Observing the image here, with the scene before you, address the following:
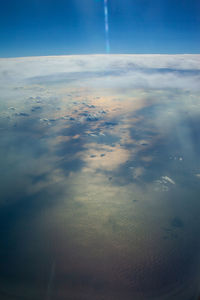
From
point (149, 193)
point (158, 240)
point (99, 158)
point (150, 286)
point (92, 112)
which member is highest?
point (92, 112)

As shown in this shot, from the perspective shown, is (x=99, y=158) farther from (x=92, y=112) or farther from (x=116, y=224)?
(x=92, y=112)

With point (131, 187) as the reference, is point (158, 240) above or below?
below

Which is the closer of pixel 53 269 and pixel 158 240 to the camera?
pixel 53 269

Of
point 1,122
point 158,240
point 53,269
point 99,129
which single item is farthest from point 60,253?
point 1,122

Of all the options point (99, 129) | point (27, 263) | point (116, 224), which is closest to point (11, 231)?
point (27, 263)

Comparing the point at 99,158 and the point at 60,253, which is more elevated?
the point at 99,158

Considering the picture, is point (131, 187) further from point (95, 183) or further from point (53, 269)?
point (53, 269)

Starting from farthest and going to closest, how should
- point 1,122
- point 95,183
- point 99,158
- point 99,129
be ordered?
point 1,122
point 99,129
point 99,158
point 95,183

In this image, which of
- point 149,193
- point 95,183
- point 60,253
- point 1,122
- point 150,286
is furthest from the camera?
point 1,122

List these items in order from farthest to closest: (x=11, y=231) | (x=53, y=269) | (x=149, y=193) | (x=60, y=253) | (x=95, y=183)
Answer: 1. (x=95, y=183)
2. (x=149, y=193)
3. (x=11, y=231)
4. (x=60, y=253)
5. (x=53, y=269)
